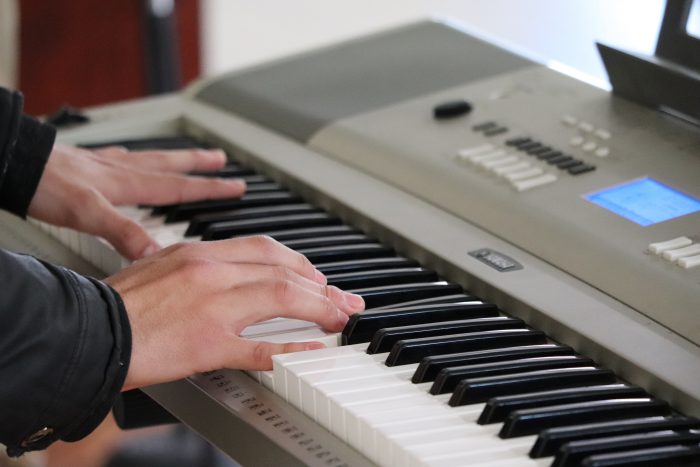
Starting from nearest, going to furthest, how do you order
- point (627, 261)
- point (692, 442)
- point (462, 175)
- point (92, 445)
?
point (692, 442) → point (627, 261) → point (462, 175) → point (92, 445)

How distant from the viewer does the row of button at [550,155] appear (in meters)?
1.48

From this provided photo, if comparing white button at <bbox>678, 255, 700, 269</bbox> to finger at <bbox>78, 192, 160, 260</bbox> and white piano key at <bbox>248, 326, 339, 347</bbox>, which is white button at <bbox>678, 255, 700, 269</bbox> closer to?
white piano key at <bbox>248, 326, 339, 347</bbox>

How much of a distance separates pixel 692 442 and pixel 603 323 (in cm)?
19

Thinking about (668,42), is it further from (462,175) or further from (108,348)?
(108,348)

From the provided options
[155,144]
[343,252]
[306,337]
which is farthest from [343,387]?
[155,144]

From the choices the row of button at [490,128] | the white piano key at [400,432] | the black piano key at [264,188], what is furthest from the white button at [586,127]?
the white piano key at [400,432]

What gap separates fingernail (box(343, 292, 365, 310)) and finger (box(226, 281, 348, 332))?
0.05 m

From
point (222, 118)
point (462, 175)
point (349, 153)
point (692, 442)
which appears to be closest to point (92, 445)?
point (222, 118)

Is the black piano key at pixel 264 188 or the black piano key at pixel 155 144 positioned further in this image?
the black piano key at pixel 155 144

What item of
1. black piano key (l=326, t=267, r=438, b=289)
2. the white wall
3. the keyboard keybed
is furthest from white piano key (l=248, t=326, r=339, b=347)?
the white wall

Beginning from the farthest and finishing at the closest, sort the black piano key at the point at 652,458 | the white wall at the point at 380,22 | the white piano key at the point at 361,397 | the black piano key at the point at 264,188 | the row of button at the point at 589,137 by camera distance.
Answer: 1. the white wall at the point at 380,22
2. the black piano key at the point at 264,188
3. the row of button at the point at 589,137
4. the white piano key at the point at 361,397
5. the black piano key at the point at 652,458

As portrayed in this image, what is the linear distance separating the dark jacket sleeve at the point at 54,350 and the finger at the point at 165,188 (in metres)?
0.47

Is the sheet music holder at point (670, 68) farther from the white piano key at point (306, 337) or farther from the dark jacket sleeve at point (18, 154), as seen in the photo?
the dark jacket sleeve at point (18, 154)

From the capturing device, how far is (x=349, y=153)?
1672 millimetres
